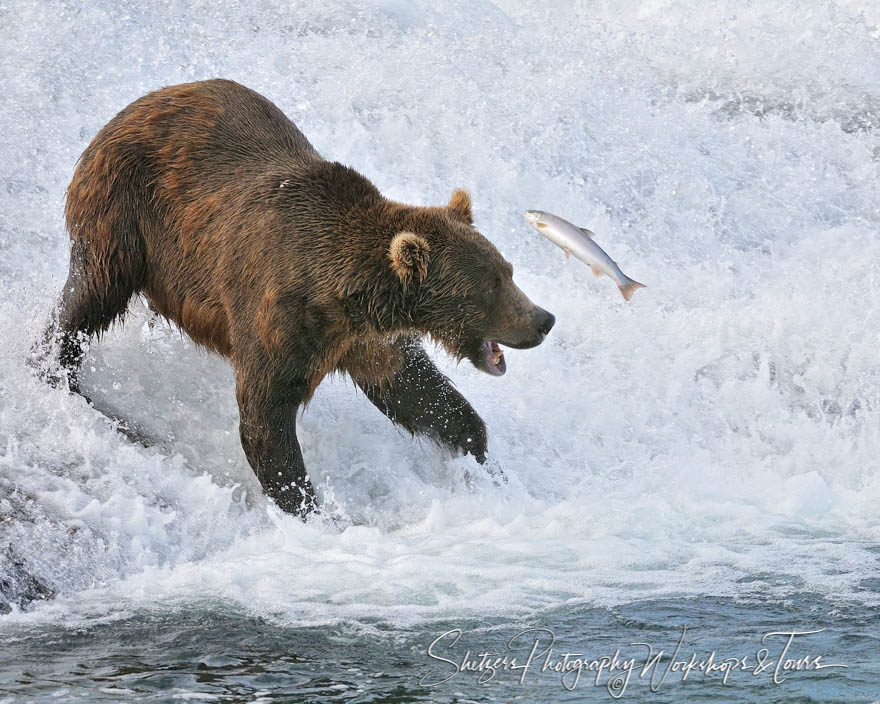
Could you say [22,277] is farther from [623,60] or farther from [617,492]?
[623,60]

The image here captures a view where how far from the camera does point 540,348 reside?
29.3ft

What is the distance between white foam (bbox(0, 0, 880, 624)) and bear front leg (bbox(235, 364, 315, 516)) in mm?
150

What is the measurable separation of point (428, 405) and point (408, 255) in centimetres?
142

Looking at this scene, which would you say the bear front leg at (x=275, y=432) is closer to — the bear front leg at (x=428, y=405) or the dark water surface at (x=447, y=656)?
the bear front leg at (x=428, y=405)

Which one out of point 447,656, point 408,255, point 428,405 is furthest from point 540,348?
point 447,656

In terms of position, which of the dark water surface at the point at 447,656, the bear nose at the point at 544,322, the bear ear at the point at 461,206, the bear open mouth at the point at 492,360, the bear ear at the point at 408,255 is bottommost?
the dark water surface at the point at 447,656

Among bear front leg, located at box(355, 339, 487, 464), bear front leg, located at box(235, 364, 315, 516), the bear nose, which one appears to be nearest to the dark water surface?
bear front leg, located at box(235, 364, 315, 516)

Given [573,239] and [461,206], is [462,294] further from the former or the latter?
[573,239]

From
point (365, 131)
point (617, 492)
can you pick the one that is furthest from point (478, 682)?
point (365, 131)

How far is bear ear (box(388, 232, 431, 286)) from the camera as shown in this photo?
5738mm

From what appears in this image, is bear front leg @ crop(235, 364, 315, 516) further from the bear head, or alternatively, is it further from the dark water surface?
the dark water surface

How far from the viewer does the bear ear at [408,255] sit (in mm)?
5738

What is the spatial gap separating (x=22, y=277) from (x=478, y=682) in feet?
18.5

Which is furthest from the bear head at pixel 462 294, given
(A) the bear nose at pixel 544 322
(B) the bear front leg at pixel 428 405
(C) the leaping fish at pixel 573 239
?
(B) the bear front leg at pixel 428 405
